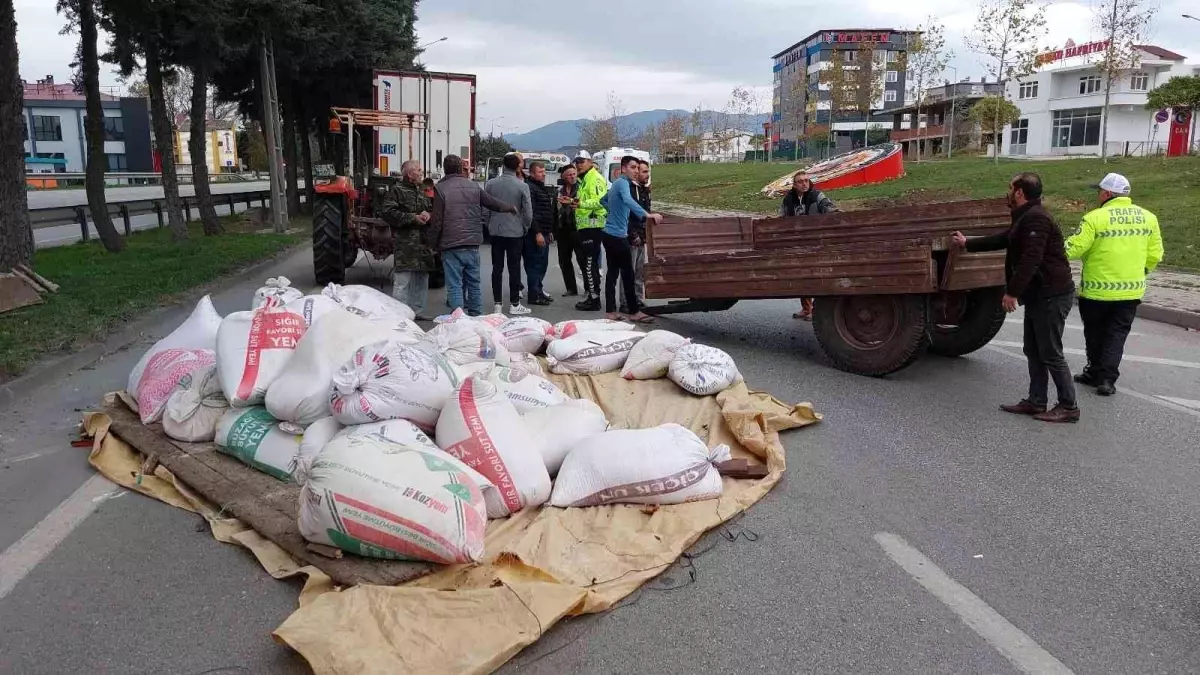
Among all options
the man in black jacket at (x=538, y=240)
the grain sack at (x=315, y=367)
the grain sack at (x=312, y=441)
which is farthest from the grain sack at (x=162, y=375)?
the man in black jacket at (x=538, y=240)

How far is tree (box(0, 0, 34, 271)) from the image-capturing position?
11070mm

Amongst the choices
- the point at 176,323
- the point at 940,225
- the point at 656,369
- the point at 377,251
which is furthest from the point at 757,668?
A: the point at 377,251

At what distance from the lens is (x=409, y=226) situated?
927cm

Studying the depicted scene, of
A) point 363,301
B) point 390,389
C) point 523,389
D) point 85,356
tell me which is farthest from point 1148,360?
point 85,356

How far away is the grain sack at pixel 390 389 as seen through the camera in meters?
4.37

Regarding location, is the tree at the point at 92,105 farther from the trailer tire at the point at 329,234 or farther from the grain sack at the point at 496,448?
the grain sack at the point at 496,448

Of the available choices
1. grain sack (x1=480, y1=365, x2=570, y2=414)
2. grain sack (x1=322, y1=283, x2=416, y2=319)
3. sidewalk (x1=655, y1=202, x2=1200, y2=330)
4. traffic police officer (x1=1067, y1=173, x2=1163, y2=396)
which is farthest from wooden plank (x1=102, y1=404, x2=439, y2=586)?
sidewalk (x1=655, y1=202, x2=1200, y2=330)

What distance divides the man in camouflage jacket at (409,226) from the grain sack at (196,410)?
4231mm

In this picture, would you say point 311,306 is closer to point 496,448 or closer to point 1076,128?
point 496,448

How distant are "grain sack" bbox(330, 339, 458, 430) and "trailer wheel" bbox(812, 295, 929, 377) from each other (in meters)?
3.74

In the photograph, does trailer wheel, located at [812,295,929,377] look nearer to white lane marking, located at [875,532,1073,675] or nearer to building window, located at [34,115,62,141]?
white lane marking, located at [875,532,1073,675]

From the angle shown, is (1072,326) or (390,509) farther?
(1072,326)

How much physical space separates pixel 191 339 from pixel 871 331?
503 centimetres

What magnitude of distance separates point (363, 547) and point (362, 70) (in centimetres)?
2501
